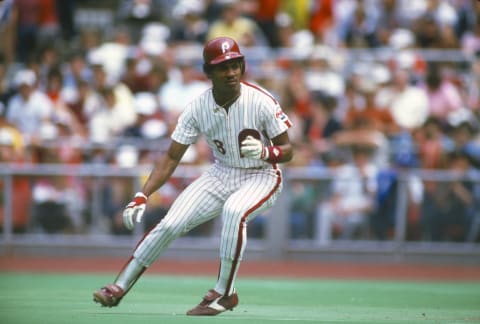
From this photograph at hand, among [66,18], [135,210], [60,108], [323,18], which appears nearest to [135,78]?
[60,108]

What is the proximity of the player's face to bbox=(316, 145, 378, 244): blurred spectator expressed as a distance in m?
6.72

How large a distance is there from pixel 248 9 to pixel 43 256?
597cm

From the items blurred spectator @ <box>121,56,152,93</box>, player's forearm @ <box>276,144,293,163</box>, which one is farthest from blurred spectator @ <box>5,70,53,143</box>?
player's forearm @ <box>276,144,293,163</box>

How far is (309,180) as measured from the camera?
51.2 feet

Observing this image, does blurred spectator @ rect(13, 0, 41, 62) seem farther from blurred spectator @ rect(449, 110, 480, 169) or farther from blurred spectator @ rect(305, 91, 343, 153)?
blurred spectator @ rect(449, 110, 480, 169)

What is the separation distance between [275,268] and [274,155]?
6554 millimetres

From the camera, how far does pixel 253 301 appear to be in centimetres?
1076

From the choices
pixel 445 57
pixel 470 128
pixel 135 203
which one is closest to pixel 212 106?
pixel 135 203

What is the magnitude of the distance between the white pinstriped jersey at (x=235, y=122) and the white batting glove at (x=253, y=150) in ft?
0.96

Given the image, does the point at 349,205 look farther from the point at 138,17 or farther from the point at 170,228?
the point at 170,228

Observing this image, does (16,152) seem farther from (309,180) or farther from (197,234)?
(309,180)

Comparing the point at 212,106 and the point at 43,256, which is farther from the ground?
the point at 212,106

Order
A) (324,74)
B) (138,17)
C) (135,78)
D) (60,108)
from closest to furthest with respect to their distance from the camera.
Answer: (60,108) < (324,74) < (135,78) < (138,17)

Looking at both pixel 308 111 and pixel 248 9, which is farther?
pixel 248 9
